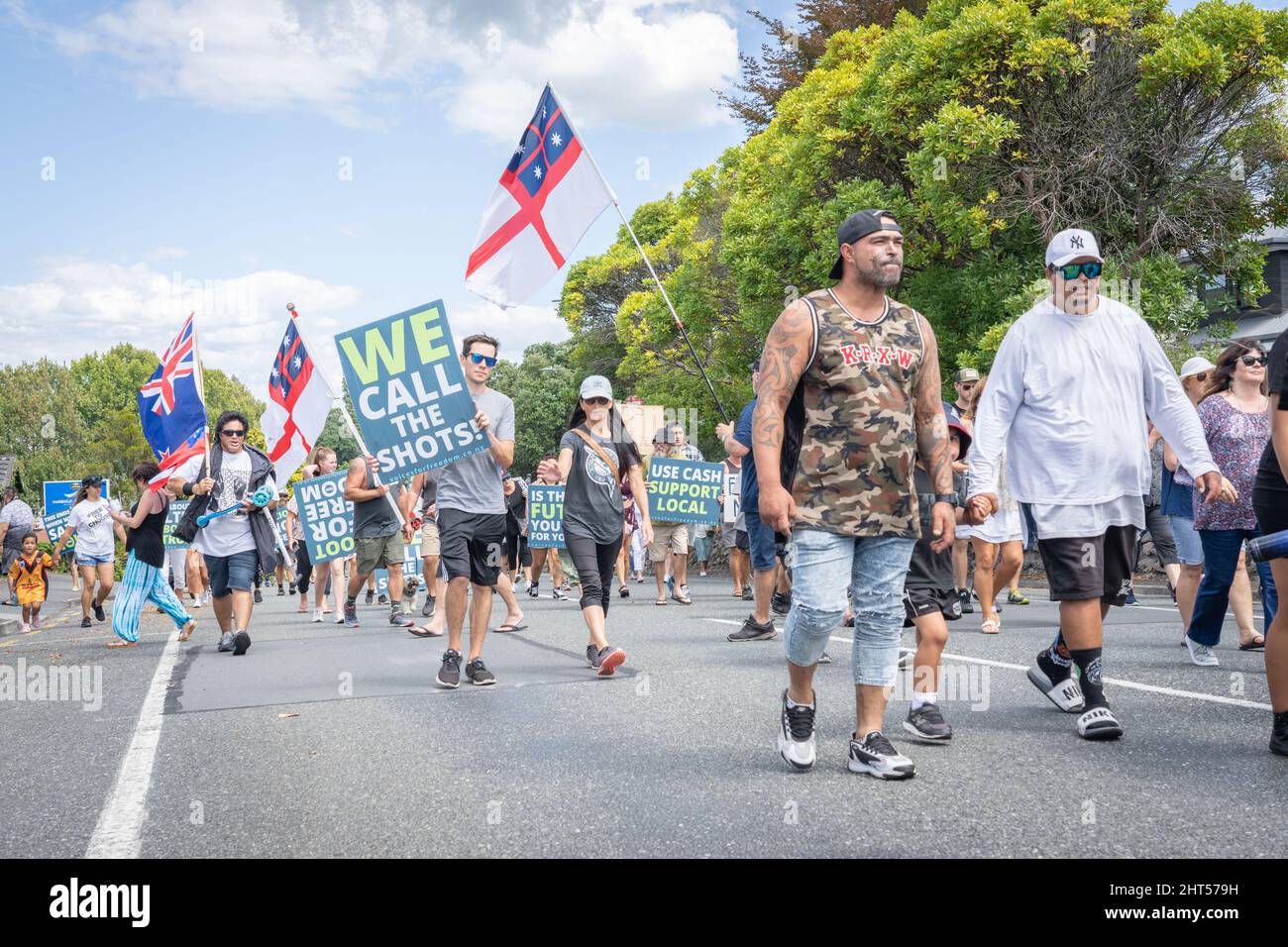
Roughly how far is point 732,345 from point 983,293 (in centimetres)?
1119

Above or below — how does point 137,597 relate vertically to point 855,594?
below

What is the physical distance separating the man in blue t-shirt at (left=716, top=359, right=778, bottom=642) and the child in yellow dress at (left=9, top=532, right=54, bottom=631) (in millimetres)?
10573

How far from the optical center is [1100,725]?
4.96m

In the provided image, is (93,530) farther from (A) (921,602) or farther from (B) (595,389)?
(A) (921,602)

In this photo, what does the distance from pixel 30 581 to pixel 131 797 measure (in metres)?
12.6

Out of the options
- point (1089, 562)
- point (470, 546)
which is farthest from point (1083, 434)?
point (470, 546)

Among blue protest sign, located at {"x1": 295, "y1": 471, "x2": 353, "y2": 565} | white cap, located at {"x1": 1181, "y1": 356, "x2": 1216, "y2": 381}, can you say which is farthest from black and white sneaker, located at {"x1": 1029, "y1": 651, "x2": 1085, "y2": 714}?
blue protest sign, located at {"x1": 295, "y1": 471, "x2": 353, "y2": 565}

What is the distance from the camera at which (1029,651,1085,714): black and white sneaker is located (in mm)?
5648

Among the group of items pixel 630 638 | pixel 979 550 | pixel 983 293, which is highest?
pixel 983 293
